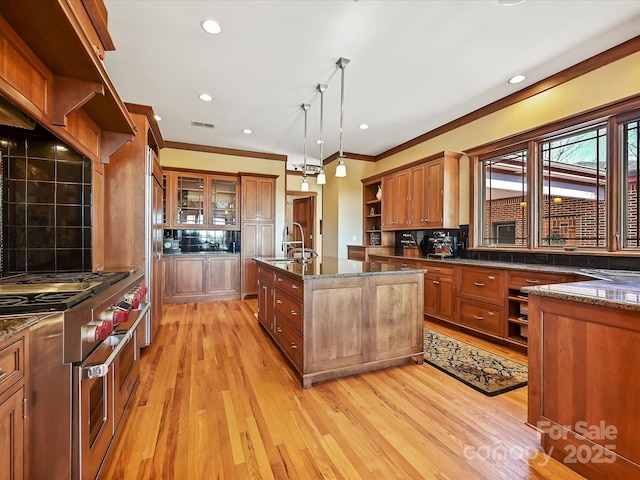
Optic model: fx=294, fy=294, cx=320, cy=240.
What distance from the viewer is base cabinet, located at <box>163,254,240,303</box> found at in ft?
16.4

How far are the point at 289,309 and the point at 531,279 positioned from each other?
2367 millimetres

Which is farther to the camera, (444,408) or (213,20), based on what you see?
(213,20)

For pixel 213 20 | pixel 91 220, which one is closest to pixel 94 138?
pixel 91 220

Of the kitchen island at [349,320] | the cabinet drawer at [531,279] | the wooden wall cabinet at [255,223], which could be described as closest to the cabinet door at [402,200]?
the cabinet drawer at [531,279]

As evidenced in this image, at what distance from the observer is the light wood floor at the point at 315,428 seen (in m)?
1.48

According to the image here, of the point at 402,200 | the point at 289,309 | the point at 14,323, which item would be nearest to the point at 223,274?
the point at 289,309

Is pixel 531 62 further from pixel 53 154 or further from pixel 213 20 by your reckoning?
pixel 53 154

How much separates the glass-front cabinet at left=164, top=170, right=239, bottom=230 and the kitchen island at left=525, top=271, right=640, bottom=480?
16.0ft

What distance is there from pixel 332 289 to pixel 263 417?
3.26 ft

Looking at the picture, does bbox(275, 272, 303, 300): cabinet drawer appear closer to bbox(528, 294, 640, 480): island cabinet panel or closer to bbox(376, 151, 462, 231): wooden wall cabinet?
bbox(528, 294, 640, 480): island cabinet panel

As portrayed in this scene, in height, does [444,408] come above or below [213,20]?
below

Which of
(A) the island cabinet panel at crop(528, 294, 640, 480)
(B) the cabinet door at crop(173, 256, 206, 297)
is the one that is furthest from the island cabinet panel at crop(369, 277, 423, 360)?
(B) the cabinet door at crop(173, 256, 206, 297)

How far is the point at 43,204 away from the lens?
1.91 metres

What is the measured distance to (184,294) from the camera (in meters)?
5.05
